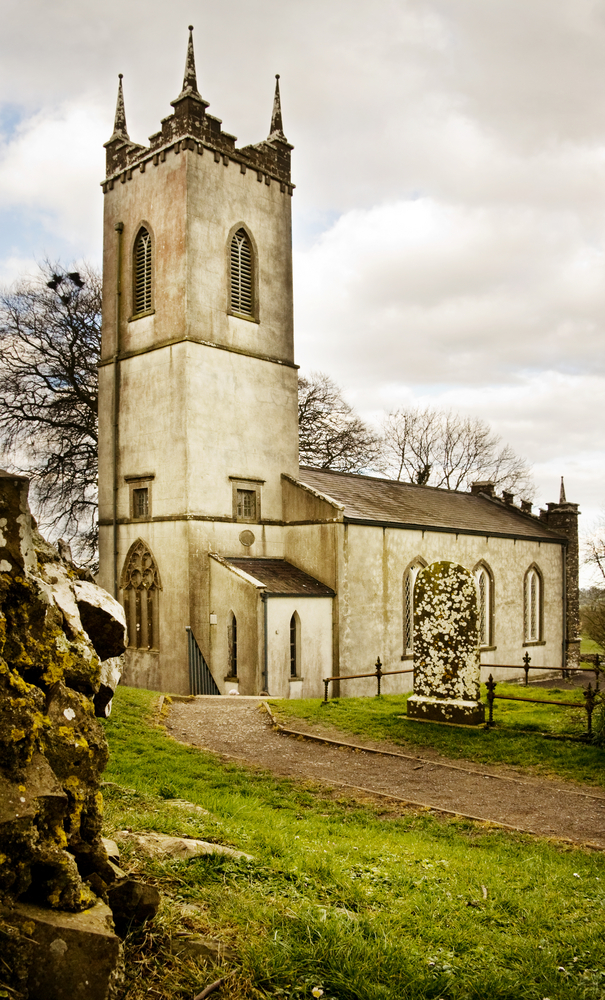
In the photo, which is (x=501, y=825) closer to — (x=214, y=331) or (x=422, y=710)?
(x=422, y=710)

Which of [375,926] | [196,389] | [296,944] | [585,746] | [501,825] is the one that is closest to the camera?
[296,944]

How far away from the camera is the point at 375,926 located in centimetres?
418

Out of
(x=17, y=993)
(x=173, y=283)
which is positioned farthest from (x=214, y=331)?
(x=17, y=993)

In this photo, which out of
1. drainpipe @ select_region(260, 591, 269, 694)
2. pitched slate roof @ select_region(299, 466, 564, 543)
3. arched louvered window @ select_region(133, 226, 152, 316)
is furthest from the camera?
pitched slate roof @ select_region(299, 466, 564, 543)

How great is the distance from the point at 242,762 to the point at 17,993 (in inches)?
326

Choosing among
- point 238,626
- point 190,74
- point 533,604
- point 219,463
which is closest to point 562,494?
point 533,604

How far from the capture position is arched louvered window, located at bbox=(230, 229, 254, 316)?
2397cm

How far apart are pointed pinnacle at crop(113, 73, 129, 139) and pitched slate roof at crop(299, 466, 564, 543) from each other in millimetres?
13341

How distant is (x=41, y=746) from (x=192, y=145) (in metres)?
23.0

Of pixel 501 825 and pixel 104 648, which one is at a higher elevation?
pixel 104 648

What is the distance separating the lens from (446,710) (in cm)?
1396

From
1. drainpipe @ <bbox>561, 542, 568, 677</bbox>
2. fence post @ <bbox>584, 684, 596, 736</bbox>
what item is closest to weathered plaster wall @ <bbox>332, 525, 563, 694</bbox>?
drainpipe @ <bbox>561, 542, 568, 677</bbox>

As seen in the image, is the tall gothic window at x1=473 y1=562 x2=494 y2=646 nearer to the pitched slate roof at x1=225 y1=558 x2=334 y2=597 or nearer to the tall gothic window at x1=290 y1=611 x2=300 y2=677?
the pitched slate roof at x1=225 y1=558 x2=334 y2=597

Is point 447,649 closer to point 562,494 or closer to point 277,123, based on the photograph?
point 277,123
